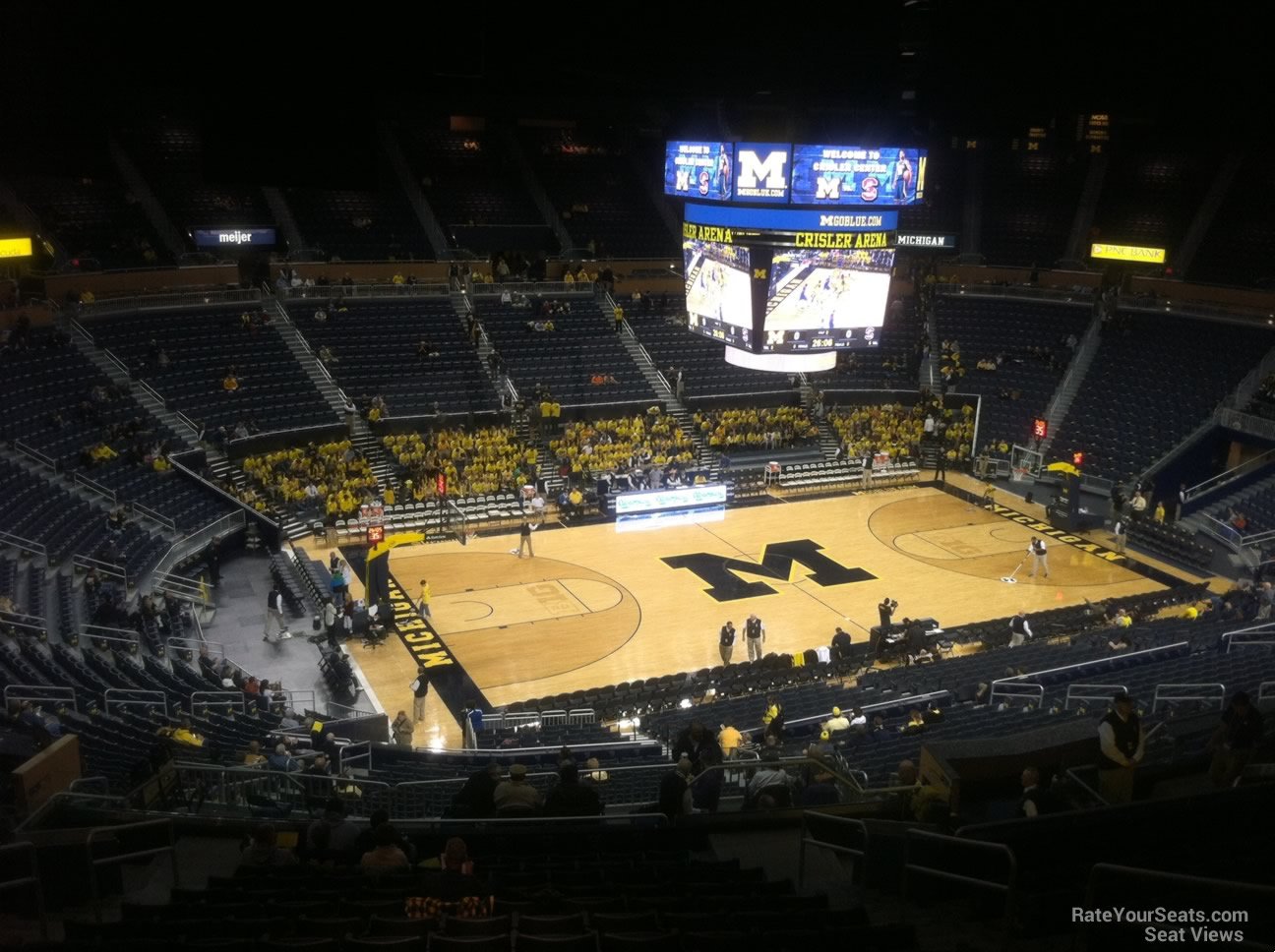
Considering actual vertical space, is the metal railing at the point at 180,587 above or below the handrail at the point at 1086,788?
below

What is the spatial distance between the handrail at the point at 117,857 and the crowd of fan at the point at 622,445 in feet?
88.6

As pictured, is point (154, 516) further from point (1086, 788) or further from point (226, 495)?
point (1086, 788)

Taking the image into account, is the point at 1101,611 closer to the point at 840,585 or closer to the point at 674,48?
the point at 840,585

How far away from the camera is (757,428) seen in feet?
128

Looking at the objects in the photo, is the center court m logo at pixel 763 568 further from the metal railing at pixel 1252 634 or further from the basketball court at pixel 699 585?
the metal railing at pixel 1252 634

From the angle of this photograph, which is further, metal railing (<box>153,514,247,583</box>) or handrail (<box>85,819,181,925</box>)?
metal railing (<box>153,514,247,583</box>)

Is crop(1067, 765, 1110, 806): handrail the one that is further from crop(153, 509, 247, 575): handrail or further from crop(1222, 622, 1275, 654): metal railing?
crop(153, 509, 247, 575): handrail

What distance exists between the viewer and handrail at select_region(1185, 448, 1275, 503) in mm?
32094

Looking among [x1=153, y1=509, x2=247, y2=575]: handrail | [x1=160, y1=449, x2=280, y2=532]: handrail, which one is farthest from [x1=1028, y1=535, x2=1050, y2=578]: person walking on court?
[x1=153, y1=509, x2=247, y2=575]: handrail

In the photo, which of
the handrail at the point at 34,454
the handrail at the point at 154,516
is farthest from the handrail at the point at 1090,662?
the handrail at the point at 34,454

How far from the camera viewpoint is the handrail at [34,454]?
84.0 feet

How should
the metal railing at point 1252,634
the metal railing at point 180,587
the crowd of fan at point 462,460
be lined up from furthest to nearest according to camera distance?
the crowd of fan at point 462,460
the metal railing at point 180,587
the metal railing at point 1252,634

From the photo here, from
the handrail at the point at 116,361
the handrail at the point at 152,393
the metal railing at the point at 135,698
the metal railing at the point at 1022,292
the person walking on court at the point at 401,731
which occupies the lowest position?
the person walking on court at the point at 401,731

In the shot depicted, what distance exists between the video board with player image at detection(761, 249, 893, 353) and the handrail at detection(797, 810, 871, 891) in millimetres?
18195
